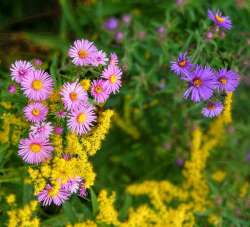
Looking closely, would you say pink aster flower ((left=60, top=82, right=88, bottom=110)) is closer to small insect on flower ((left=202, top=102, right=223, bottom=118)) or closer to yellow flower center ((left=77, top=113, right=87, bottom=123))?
yellow flower center ((left=77, top=113, right=87, bottom=123))

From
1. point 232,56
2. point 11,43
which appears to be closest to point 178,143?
point 232,56

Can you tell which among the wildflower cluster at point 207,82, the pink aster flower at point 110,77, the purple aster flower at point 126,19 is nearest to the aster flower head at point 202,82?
the wildflower cluster at point 207,82

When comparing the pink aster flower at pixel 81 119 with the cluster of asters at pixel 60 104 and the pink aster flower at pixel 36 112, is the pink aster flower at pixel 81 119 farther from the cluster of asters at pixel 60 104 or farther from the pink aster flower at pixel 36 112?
the pink aster flower at pixel 36 112

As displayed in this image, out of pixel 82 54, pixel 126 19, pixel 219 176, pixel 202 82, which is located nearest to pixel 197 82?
pixel 202 82

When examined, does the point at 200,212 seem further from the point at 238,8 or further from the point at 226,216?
the point at 238,8

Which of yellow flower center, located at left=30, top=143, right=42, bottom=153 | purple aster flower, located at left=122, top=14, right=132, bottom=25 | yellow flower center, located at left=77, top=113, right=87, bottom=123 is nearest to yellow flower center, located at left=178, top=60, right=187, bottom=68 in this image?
yellow flower center, located at left=77, top=113, right=87, bottom=123

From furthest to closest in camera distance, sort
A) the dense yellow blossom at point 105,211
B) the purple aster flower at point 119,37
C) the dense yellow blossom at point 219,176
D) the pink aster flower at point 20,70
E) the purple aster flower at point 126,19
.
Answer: the purple aster flower at point 126,19 → the purple aster flower at point 119,37 → the dense yellow blossom at point 219,176 → the dense yellow blossom at point 105,211 → the pink aster flower at point 20,70
